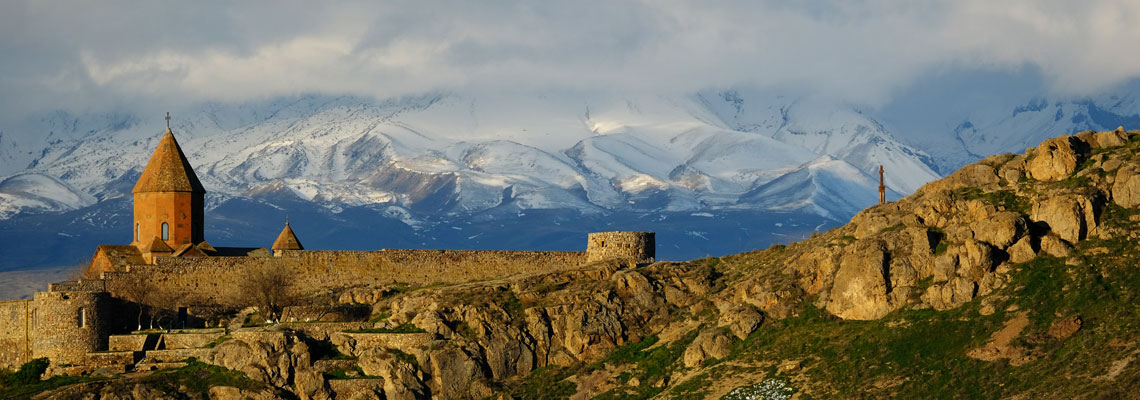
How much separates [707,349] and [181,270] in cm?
2557

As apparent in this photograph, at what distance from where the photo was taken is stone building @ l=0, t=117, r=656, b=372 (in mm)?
72438

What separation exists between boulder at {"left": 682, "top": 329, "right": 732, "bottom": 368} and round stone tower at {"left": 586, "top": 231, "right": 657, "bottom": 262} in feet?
40.8

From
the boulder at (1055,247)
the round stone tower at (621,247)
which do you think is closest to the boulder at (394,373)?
the round stone tower at (621,247)

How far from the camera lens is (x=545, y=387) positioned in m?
67.4

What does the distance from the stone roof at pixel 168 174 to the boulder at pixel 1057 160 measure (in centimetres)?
→ 4046

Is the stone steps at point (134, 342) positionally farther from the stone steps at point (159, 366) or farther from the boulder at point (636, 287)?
the boulder at point (636, 287)

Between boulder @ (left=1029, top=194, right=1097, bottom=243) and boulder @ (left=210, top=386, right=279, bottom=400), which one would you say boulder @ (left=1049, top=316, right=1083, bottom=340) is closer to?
boulder @ (left=1029, top=194, right=1097, bottom=243)

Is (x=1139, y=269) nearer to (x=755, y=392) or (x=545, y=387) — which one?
(x=755, y=392)

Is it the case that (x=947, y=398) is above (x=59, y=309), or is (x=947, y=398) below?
below

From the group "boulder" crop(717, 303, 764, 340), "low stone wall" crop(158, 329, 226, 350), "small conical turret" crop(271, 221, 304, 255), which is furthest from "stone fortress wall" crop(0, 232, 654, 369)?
"boulder" crop(717, 303, 764, 340)

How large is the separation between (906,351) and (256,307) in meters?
29.9

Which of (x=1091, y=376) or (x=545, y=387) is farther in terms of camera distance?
(x=545, y=387)

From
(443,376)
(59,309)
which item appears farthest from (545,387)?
(59,309)

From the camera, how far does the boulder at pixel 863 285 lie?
64625 mm
